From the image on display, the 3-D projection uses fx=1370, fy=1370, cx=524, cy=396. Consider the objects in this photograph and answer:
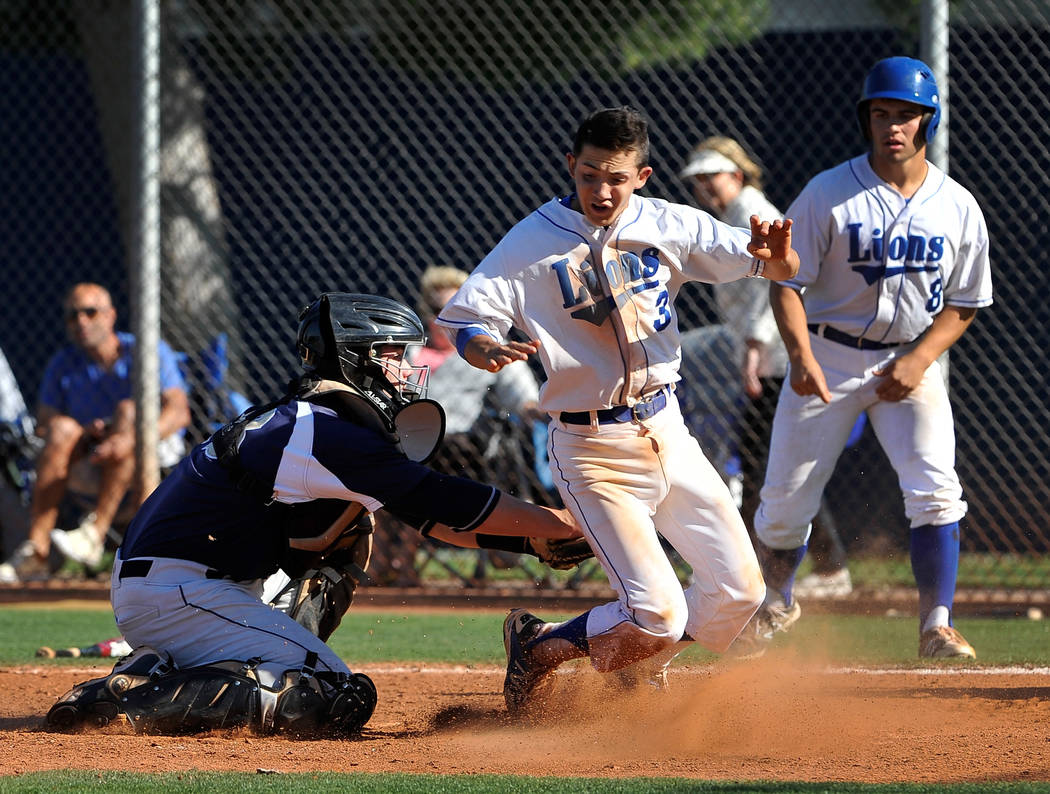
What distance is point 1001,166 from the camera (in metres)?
7.81

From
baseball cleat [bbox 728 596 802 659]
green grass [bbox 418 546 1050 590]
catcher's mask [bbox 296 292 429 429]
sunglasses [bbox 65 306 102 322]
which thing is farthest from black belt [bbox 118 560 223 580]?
sunglasses [bbox 65 306 102 322]

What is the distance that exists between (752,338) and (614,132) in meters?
2.90

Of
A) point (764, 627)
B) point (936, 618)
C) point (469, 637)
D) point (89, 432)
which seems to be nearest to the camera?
point (936, 618)

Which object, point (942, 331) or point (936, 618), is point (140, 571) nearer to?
point (936, 618)

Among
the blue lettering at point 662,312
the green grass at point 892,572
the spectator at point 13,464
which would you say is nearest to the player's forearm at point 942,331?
the blue lettering at point 662,312

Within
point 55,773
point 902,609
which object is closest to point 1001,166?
point 902,609

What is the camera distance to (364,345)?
3809mm

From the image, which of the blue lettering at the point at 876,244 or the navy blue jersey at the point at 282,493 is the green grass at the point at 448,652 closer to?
the navy blue jersey at the point at 282,493

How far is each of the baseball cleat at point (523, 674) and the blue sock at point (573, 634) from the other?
53 millimetres

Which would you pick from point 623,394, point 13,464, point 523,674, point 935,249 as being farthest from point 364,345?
point 13,464

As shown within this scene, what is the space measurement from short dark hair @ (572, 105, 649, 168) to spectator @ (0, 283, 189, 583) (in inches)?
160

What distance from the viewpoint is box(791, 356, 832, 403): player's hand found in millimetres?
4695

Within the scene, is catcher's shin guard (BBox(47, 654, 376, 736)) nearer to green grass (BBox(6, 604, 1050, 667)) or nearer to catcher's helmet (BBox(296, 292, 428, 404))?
catcher's helmet (BBox(296, 292, 428, 404))

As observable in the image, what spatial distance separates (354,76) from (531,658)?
19.4 ft
